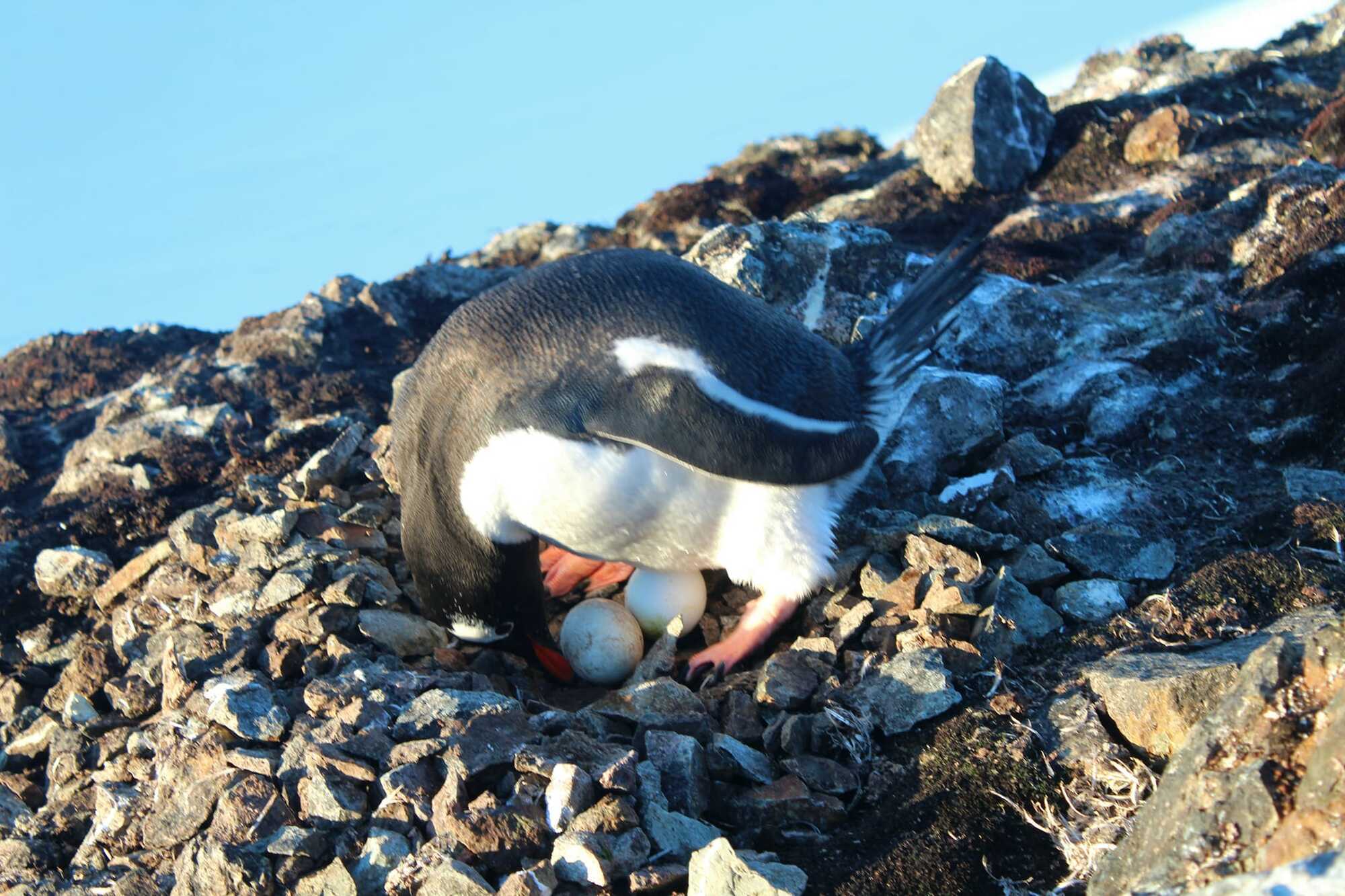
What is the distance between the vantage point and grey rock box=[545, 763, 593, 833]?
9.48ft

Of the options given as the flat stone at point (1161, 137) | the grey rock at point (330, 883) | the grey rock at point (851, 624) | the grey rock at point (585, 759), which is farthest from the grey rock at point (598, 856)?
the flat stone at point (1161, 137)

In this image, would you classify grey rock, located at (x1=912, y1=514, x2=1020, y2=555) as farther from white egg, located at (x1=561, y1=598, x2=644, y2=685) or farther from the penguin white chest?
white egg, located at (x1=561, y1=598, x2=644, y2=685)

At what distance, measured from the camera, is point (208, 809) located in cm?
332

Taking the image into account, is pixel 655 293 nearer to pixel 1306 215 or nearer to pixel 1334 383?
pixel 1334 383

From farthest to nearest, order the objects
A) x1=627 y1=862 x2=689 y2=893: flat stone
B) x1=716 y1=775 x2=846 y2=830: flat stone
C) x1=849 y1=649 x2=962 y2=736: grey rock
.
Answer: x1=849 y1=649 x2=962 y2=736: grey rock < x1=716 y1=775 x2=846 y2=830: flat stone < x1=627 y1=862 x2=689 y2=893: flat stone

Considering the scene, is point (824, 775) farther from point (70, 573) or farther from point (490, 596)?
point (70, 573)

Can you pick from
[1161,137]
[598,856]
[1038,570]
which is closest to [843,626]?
[1038,570]

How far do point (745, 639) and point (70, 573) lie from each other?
3278mm

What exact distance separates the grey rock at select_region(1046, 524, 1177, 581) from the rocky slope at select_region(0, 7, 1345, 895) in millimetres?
12

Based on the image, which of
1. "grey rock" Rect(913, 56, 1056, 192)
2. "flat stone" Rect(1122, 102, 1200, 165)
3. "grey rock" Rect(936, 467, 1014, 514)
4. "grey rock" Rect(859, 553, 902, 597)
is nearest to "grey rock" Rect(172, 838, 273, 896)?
"grey rock" Rect(859, 553, 902, 597)

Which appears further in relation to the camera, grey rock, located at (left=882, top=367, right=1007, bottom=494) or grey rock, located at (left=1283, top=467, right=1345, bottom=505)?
grey rock, located at (left=882, top=367, right=1007, bottom=494)

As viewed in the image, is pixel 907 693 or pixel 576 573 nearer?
pixel 907 693

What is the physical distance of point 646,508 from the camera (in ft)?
13.2

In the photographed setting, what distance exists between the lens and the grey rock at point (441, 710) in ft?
11.1
